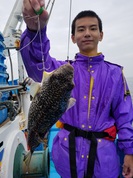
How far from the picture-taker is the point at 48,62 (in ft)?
7.52

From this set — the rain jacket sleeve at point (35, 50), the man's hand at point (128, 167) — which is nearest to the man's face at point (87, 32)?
the rain jacket sleeve at point (35, 50)

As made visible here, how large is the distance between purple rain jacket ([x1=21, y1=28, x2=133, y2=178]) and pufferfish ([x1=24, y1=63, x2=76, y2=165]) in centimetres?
38

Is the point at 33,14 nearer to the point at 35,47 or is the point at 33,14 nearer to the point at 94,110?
the point at 35,47

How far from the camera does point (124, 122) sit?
2.28m

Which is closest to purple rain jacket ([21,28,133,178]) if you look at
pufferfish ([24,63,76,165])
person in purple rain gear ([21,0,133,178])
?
person in purple rain gear ([21,0,133,178])

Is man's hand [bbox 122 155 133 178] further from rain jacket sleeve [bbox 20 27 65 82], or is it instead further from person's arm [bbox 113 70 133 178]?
rain jacket sleeve [bbox 20 27 65 82]

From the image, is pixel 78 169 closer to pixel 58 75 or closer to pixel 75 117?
pixel 75 117

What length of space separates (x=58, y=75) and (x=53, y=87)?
14 cm

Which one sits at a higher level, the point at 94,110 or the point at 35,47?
the point at 35,47

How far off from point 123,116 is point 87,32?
116cm

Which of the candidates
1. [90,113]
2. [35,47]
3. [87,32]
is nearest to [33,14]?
[35,47]

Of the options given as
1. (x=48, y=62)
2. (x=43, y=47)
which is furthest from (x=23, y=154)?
(x=43, y=47)

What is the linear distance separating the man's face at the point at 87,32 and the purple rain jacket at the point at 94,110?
171mm

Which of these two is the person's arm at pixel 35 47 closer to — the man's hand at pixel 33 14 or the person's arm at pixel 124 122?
the man's hand at pixel 33 14
